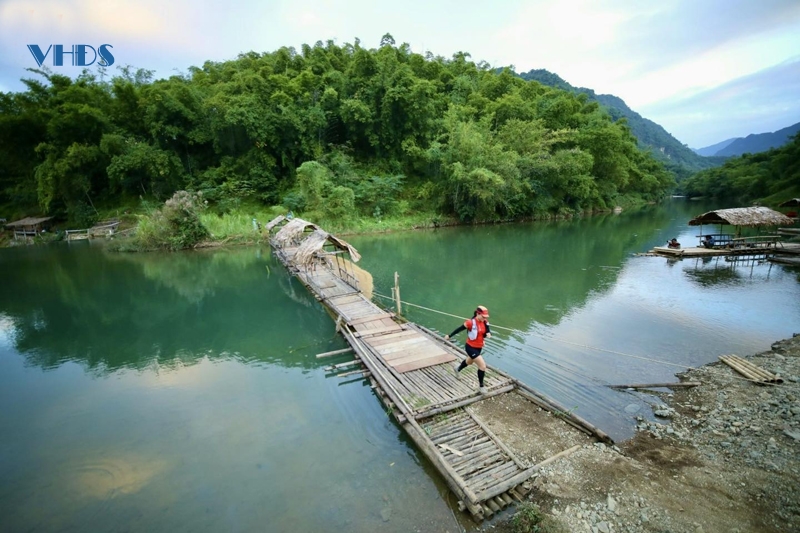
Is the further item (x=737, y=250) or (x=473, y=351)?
(x=737, y=250)

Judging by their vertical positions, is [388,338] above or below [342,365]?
above

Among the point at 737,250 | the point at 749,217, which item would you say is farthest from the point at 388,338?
the point at 737,250

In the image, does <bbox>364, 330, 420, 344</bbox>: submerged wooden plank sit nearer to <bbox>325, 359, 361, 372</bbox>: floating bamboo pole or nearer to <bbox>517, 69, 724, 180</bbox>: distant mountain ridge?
<bbox>325, 359, 361, 372</bbox>: floating bamboo pole

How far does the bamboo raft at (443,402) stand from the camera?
4.78 metres

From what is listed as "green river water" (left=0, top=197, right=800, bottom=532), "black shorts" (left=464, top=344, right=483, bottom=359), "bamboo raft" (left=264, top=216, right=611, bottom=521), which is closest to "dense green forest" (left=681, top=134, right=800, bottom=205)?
"green river water" (left=0, top=197, right=800, bottom=532)

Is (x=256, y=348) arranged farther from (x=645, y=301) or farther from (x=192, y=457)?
(x=645, y=301)

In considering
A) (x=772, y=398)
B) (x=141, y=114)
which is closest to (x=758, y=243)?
(x=772, y=398)

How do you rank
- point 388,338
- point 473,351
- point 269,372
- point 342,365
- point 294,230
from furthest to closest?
point 294,230 < point 388,338 < point 269,372 < point 342,365 < point 473,351

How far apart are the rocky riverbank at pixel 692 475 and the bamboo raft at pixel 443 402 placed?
0.36 metres

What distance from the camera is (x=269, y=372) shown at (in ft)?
29.3

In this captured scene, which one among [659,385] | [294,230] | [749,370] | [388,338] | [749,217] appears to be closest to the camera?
[659,385]

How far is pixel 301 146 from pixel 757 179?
5827cm

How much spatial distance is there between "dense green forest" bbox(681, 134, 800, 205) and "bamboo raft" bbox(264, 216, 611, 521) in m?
50.0

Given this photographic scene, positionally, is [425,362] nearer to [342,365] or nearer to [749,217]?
[342,365]
